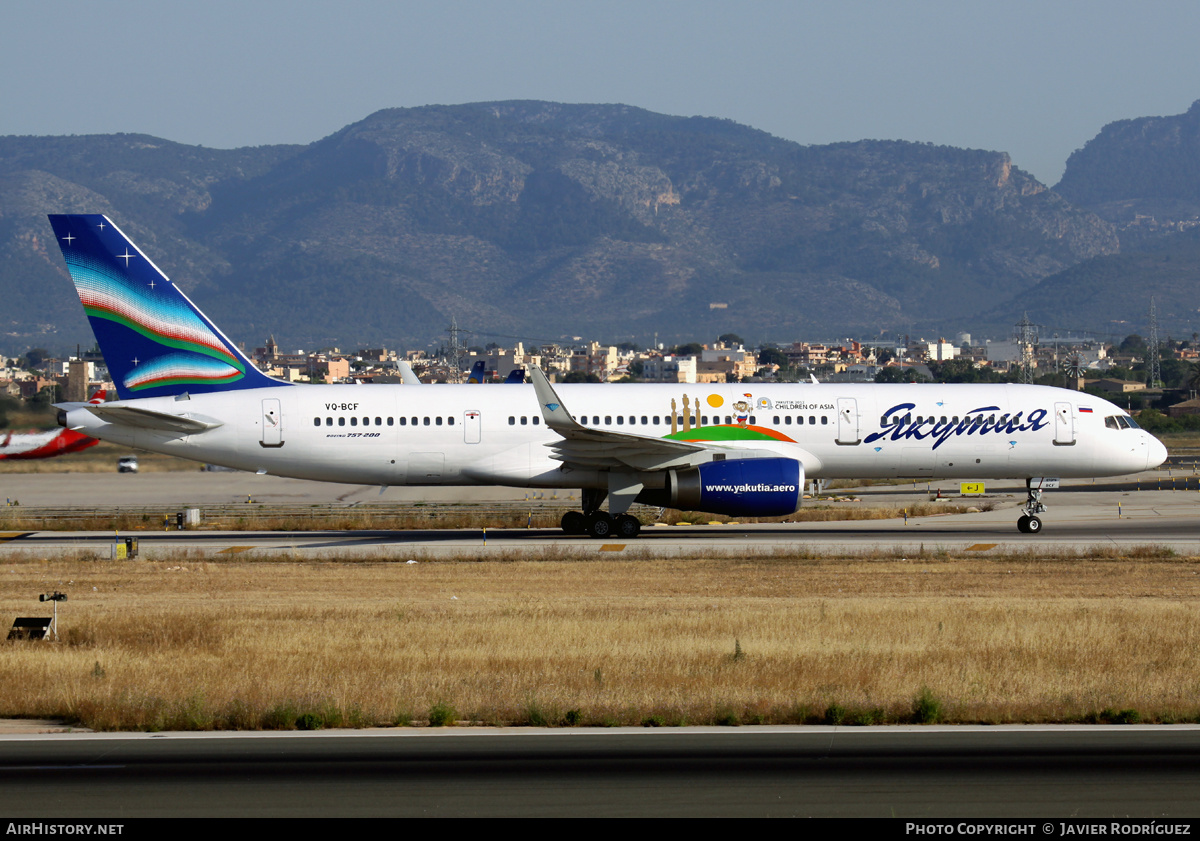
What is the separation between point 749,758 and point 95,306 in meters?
27.9

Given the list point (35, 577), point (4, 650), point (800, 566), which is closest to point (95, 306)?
point (35, 577)

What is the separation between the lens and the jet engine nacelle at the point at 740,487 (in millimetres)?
33750

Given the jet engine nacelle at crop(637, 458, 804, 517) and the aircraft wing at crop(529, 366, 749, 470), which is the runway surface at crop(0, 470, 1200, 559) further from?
the aircraft wing at crop(529, 366, 749, 470)

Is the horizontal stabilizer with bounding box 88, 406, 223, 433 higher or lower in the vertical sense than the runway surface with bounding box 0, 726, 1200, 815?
higher

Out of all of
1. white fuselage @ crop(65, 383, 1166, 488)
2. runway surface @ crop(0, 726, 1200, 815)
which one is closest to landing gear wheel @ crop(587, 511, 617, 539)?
white fuselage @ crop(65, 383, 1166, 488)

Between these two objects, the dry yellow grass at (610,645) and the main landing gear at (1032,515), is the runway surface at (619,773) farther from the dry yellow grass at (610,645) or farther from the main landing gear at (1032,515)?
the main landing gear at (1032,515)

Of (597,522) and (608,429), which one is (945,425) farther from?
(597,522)

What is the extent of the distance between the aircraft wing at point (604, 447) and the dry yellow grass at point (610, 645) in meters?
5.22

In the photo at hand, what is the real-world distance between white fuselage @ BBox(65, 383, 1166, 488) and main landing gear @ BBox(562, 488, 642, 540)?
1.05 meters

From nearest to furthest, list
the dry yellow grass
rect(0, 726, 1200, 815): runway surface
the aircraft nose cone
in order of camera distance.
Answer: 1. rect(0, 726, 1200, 815): runway surface
2. the dry yellow grass
3. the aircraft nose cone

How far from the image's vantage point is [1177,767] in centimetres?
1255

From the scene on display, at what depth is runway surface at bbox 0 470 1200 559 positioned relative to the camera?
33.4m

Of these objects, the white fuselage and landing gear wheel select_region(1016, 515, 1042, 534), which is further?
landing gear wheel select_region(1016, 515, 1042, 534)

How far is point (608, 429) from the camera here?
36250 millimetres
